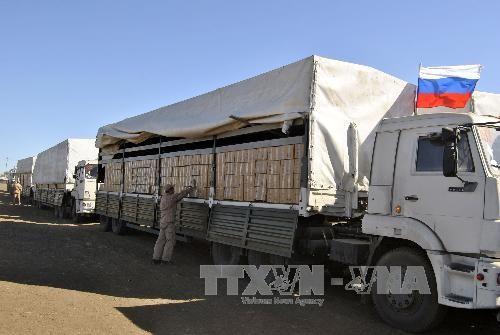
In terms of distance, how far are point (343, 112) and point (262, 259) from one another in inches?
105

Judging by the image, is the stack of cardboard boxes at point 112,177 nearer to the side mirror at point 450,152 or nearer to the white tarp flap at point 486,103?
the white tarp flap at point 486,103

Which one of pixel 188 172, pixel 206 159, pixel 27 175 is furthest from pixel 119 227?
pixel 27 175

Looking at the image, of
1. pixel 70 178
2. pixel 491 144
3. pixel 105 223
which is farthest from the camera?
pixel 70 178

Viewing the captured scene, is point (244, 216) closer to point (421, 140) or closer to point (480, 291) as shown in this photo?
point (421, 140)

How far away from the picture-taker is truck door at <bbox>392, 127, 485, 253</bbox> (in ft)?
15.9

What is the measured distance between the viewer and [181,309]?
6.27 meters

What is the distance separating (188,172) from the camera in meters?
9.91

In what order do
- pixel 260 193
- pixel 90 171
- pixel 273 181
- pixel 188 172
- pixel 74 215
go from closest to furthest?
pixel 273 181 < pixel 260 193 < pixel 188 172 < pixel 90 171 < pixel 74 215

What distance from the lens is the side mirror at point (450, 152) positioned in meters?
4.82

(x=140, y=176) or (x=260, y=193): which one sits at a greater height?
(x=140, y=176)

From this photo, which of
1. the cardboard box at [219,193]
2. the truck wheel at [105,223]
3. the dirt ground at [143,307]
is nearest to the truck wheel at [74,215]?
the truck wheel at [105,223]

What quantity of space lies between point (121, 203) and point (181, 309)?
795 centimetres

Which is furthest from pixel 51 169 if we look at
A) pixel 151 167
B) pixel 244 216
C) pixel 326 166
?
pixel 326 166

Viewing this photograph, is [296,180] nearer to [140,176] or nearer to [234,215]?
[234,215]
